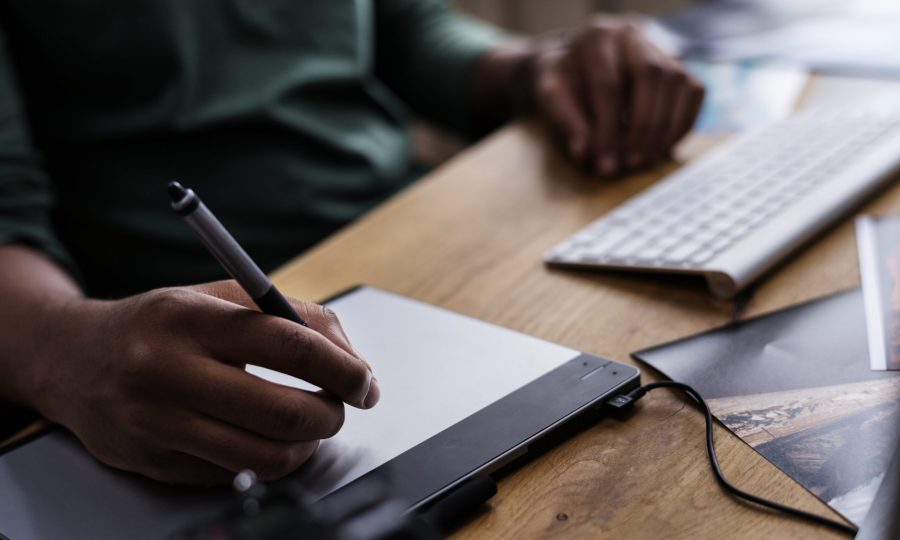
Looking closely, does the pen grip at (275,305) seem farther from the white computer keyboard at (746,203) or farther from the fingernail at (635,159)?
the fingernail at (635,159)

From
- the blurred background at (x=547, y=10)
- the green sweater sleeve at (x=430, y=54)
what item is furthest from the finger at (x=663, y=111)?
the blurred background at (x=547, y=10)

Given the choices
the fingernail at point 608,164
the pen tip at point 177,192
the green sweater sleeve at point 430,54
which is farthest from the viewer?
the green sweater sleeve at point 430,54

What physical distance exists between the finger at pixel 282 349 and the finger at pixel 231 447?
3 cm

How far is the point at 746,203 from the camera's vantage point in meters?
0.66

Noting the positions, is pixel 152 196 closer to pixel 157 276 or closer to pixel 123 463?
pixel 157 276

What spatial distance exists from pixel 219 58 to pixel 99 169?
16 centimetres

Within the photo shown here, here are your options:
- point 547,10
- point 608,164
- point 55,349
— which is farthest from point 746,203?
point 547,10

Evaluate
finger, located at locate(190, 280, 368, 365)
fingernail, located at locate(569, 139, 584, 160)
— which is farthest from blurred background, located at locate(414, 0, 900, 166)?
finger, located at locate(190, 280, 368, 365)

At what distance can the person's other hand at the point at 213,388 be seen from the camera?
0.38m

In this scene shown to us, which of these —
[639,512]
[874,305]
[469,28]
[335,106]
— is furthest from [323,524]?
[469,28]

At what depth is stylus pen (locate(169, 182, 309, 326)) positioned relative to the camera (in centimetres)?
36

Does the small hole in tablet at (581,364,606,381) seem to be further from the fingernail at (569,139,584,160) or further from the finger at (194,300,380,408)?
the fingernail at (569,139,584,160)

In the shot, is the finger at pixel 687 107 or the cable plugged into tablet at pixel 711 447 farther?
the finger at pixel 687 107

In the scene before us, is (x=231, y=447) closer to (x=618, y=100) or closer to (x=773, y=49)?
(x=618, y=100)
